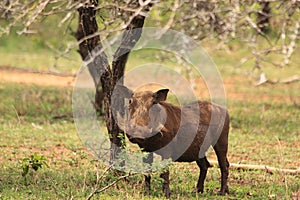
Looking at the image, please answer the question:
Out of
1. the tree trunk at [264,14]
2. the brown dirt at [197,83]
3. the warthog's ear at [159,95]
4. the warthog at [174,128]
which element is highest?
the tree trunk at [264,14]

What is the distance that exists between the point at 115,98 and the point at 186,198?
1.41 metres

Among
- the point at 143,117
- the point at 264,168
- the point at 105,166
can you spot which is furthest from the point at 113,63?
the point at 264,168

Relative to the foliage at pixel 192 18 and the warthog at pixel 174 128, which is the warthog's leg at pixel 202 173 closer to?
the warthog at pixel 174 128

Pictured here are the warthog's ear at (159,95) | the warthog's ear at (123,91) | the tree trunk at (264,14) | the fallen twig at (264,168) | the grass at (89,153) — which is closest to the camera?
the warthog's ear at (159,95)

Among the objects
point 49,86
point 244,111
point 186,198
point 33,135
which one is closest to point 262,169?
point 186,198

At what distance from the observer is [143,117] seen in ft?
21.1

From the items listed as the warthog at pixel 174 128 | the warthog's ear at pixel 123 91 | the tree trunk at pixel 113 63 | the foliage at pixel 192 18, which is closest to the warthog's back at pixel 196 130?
the warthog at pixel 174 128

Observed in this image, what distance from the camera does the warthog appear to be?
6.48m

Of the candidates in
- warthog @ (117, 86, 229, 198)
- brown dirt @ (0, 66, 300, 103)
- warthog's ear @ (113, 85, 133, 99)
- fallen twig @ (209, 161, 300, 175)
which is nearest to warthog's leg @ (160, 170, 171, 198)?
warthog @ (117, 86, 229, 198)

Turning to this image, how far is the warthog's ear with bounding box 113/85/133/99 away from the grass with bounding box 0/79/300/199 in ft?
2.54

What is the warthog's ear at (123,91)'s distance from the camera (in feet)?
22.5

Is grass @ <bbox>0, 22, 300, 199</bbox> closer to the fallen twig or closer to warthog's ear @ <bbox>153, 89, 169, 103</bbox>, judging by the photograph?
the fallen twig

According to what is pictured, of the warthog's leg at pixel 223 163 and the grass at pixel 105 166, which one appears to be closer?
the grass at pixel 105 166

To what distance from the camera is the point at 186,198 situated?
6879 mm
